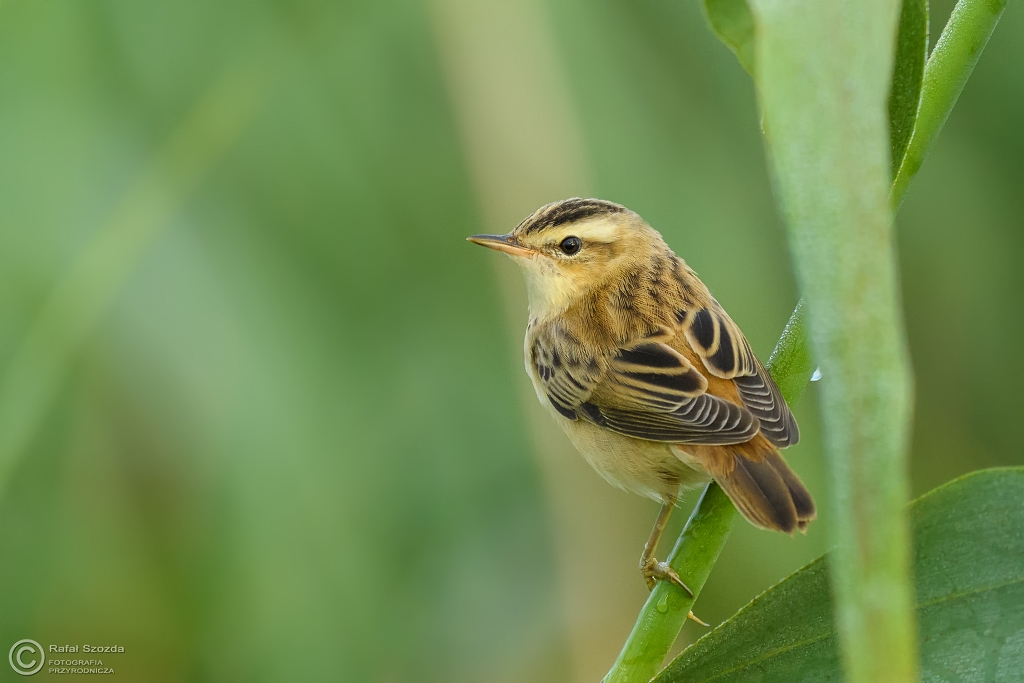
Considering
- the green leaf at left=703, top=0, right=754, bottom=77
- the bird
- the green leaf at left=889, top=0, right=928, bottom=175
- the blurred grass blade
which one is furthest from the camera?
the bird

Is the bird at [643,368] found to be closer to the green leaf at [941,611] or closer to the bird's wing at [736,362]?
the bird's wing at [736,362]

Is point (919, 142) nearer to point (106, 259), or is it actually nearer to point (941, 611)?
point (941, 611)

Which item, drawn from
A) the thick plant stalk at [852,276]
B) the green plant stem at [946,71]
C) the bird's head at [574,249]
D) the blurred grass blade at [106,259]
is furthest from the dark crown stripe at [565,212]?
the thick plant stalk at [852,276]

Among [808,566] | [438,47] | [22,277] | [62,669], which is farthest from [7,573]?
[808,566]

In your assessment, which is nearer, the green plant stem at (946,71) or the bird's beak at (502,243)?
the green plant stem at (946,71)

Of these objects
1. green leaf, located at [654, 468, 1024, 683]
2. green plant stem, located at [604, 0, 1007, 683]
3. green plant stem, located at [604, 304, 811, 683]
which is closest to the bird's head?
green plant stem, located at [604, 304, 811, 683]

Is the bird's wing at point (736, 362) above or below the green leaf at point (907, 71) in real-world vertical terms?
below

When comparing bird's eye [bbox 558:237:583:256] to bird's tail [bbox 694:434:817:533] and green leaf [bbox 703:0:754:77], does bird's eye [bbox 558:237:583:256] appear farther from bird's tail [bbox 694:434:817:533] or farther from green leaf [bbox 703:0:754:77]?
green leaf [bbox 703:0:754:77]
